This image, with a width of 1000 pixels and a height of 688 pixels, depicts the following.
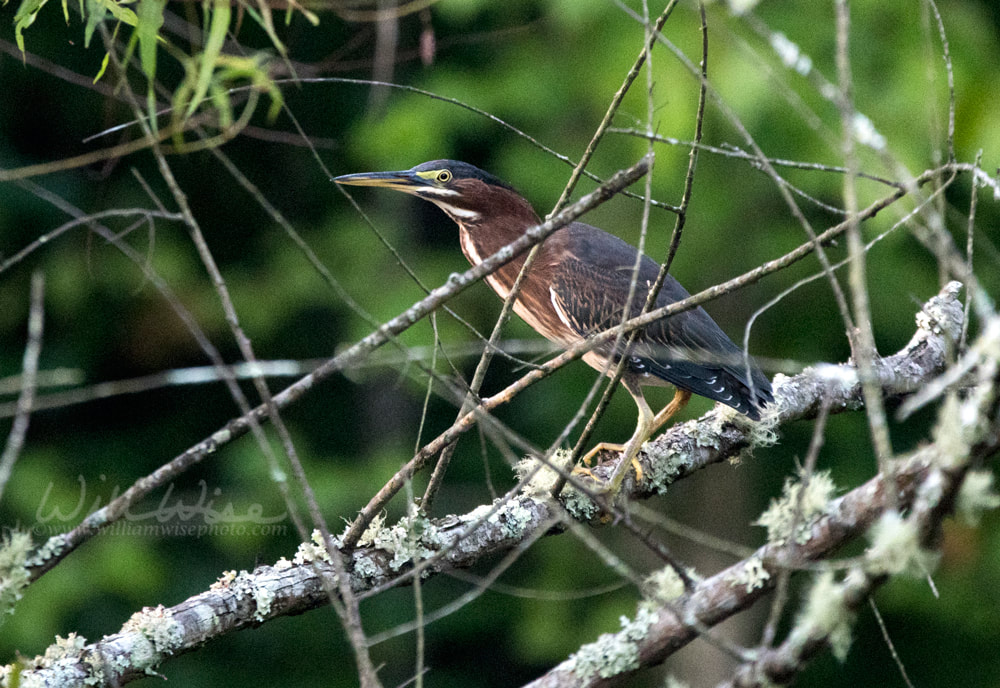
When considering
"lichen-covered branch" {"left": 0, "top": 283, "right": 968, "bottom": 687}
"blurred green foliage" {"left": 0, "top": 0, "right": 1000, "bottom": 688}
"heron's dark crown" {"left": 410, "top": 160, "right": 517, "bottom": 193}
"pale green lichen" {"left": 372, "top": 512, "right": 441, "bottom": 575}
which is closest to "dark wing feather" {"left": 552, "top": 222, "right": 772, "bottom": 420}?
"lichen-covered branch" {"left": 0, "top": 283, "right": 968, "bottom": 687}

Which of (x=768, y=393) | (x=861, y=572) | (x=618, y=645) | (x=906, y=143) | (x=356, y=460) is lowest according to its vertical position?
(x=861, y=572)

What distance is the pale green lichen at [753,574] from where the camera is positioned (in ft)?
5.28

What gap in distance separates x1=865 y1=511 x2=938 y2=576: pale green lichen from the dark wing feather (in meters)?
1.89

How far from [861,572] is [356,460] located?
5394mm

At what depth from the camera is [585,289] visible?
11.4 ft

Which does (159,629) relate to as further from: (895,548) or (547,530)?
(895,548)

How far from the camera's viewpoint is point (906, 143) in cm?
492

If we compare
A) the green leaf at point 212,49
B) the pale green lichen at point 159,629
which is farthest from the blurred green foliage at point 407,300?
the green leaf at point 212,49

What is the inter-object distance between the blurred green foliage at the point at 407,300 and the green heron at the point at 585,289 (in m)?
1.56

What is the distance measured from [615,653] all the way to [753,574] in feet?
0.97

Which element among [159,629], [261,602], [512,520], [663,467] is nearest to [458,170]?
[663,467]

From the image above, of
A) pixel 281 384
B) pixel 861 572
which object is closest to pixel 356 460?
pixel 281 384

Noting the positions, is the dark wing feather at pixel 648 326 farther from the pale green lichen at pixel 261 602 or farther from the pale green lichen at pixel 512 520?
the pale green lichen at pixel 261 602

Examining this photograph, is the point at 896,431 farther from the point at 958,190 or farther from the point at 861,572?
the point at 861,572
